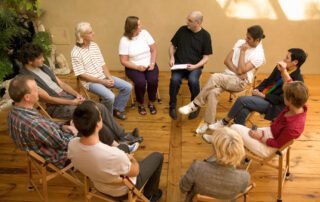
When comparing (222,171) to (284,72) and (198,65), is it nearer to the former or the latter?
(284,72)

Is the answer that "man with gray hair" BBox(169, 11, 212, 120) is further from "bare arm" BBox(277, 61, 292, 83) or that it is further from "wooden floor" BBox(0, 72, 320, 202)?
"bare arm" BBox(277, 61, 292, 83)

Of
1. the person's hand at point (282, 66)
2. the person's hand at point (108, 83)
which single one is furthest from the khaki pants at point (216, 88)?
the person's hand at point (108, 83)

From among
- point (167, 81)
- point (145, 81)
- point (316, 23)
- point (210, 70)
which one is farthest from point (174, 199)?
point (316, 23)

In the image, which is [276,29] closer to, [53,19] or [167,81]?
[167,81]

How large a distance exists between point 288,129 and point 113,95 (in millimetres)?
1996

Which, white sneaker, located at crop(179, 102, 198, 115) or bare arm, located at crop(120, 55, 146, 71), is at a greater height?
bare arm, located at crop(120, 55, 146, 71)

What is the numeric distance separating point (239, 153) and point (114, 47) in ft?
12.1

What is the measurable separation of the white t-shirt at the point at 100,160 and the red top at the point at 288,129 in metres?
1.24

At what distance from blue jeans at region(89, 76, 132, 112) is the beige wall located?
1.41 meters

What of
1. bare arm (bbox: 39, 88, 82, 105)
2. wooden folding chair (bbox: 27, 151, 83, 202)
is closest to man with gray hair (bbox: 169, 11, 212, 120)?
bare arm (bbox: 39, 88, 82, 105)

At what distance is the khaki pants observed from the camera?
12.7ft

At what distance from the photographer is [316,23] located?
5035 millimetres

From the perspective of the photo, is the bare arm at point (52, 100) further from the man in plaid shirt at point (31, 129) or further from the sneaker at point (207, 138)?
the sneaker at point (207, 138)

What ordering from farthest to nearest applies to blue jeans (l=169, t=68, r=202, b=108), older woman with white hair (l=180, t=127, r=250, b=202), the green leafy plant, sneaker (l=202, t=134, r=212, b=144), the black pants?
1. the green leafy plant
2. blue jeans (l=169, t=68, r=202, b=108)
3. sneaker (l=202, t=134, r=212, b=144)
4. the black pants
5. older woman with white hair (l=180, t=127, r=250, b=202)
